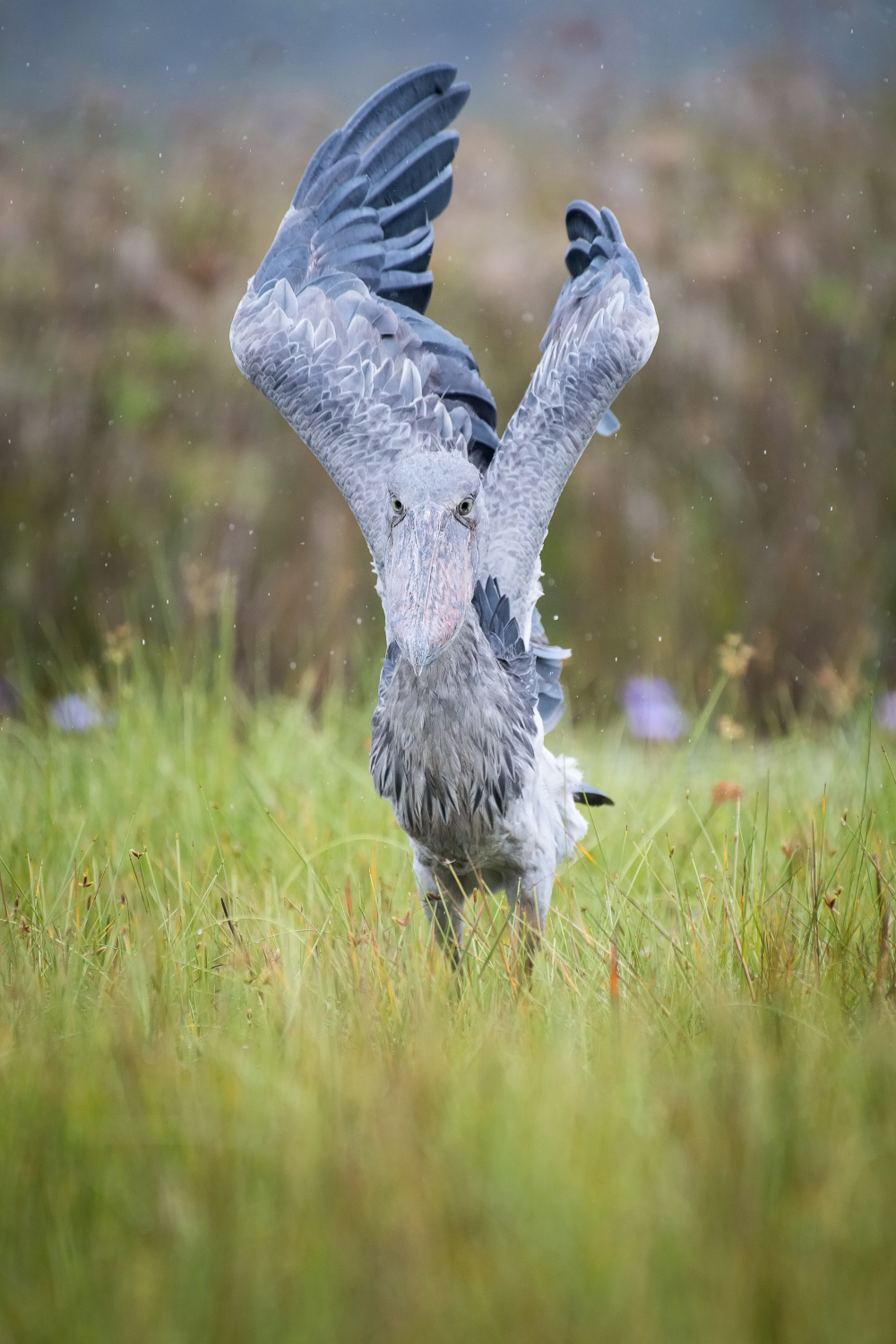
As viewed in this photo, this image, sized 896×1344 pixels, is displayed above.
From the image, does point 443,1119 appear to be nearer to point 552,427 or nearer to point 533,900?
point 533,900

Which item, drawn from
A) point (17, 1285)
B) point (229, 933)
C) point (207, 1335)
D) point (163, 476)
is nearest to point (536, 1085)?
point (207, 1335)

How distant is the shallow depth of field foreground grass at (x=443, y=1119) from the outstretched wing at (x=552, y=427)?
0.62 metres

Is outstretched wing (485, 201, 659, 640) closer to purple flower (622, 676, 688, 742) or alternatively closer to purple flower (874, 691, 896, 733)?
purple flower (622, 676, 688, 742)

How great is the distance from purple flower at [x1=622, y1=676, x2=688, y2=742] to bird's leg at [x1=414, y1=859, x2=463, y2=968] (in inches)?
63.1

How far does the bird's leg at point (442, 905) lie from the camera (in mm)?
2354

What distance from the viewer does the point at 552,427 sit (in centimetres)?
258

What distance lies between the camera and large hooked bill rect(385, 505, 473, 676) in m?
1.90

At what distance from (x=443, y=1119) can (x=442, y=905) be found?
3.40 ft

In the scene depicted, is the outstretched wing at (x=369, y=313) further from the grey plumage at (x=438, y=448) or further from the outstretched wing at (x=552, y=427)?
the outstretched wing at (x=552, y=427)

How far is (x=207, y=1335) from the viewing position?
45.8 inches

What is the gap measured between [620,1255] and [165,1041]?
77cm

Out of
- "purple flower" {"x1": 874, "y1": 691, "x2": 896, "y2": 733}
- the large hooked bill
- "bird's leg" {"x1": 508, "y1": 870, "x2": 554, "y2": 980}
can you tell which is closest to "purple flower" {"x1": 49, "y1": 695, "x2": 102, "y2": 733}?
"bird's leg" {"x1": 508, "y1": 870, "x2": 554, "y2": 980}

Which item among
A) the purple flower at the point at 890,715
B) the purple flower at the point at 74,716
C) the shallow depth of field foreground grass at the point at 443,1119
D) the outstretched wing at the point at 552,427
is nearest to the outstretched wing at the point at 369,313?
the outstretched wing at the point at 552,427

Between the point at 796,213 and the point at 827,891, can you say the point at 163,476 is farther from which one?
the point at 827,891
